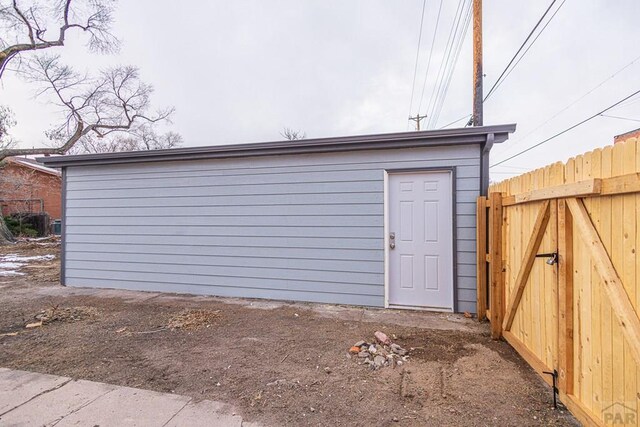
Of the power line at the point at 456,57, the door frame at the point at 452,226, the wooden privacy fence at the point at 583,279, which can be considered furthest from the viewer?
the power line at the point at 456,57

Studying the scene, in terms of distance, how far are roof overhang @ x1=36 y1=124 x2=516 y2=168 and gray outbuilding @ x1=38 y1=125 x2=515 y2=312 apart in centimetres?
2

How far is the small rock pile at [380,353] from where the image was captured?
282 centimetres

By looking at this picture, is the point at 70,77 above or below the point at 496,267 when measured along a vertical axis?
above

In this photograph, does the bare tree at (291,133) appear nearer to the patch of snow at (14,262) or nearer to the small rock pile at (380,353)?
the patch of snow at (14,262)

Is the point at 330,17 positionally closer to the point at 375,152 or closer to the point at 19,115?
the point at 375,152

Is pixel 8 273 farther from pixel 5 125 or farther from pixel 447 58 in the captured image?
pixel 447 58

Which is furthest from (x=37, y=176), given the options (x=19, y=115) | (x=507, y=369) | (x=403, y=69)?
(x=507, y=369)

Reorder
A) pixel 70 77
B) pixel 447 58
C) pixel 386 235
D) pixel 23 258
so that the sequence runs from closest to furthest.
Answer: pixel 386 235 < pixel 447 58 < pixel 23 258 < pixel 70 77

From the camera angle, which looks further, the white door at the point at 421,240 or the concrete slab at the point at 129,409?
the white door at the point at 421,240

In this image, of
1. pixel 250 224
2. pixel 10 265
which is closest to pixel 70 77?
pixel 10 265

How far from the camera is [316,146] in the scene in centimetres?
464

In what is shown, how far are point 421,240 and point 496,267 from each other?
1.14 meters

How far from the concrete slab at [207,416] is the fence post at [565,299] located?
216cm

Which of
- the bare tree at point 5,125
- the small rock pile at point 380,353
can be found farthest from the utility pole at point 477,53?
the bare tree at point 5,125
